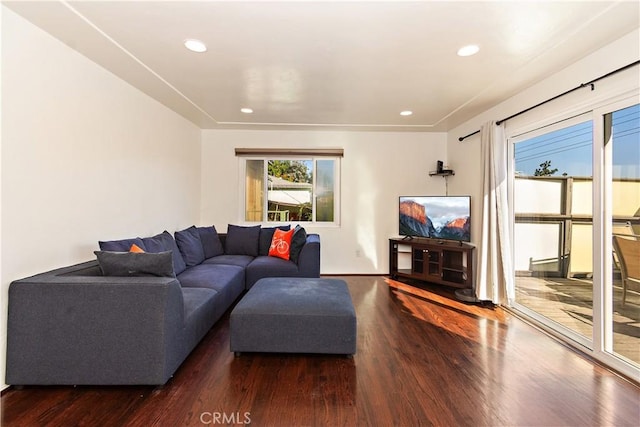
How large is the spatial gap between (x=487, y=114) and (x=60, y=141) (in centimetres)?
432

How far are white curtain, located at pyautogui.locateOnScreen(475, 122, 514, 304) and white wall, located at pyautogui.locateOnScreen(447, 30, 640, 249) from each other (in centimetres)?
20

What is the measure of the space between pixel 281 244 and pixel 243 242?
0.63 metres

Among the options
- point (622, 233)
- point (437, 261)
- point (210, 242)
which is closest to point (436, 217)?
point (437, 261)

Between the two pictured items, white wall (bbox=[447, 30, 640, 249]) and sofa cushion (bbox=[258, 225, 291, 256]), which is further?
sofa cushion (bbox=[258, 225, 291, 256])

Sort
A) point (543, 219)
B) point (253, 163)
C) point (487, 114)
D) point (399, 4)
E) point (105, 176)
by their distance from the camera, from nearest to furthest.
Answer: point (399, 4) < point (105, 176) < point (543, 219) < point (487, 114) < point (253, 163)

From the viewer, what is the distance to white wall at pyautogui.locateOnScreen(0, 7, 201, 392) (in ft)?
5.79

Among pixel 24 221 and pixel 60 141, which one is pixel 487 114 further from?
pixel 24 221

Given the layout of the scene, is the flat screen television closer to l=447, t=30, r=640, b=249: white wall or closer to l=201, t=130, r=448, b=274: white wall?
l=447, t=30, r=640, b=249: white wall

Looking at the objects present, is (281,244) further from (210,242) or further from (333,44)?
(333,44)

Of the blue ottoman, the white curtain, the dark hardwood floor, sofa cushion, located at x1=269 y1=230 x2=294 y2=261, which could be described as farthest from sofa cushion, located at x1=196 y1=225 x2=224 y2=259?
the white curtain

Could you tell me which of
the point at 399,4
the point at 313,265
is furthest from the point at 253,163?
the point at 399,4

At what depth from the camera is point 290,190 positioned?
4.85 meters

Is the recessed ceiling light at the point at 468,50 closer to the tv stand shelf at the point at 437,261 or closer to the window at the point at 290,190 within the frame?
the tv stand shelf at the point at 437,261

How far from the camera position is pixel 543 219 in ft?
9.51
